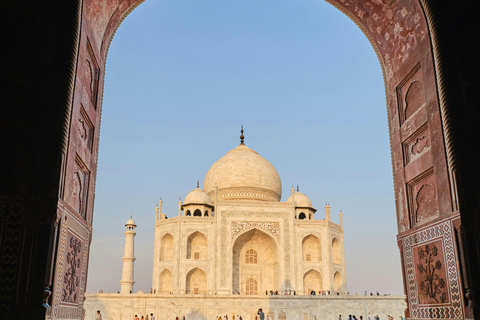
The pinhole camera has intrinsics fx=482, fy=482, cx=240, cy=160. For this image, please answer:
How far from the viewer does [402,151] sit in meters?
7.05

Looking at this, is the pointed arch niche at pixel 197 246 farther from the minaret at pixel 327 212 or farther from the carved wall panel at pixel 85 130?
the carved wall panel at pixel 85 130

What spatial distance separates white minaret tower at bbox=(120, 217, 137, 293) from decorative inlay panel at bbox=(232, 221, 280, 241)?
6856mm

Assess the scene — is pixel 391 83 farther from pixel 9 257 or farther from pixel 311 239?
pixel 311 239

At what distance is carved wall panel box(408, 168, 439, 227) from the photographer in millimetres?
6172

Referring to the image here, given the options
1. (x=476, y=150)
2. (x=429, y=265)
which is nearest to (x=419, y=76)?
(x=476, y=150)

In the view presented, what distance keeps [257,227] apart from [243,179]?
4928 millimetres

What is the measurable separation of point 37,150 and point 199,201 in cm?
2371

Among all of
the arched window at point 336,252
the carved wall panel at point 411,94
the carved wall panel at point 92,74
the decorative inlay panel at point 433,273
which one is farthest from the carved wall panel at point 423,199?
the arched window at point 336,252

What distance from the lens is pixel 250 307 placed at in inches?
846

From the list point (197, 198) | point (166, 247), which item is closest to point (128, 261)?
point (166, 247)

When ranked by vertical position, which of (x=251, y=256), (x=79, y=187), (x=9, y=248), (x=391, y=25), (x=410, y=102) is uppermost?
(x=391, y=25)

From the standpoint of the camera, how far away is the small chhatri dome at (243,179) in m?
30.6

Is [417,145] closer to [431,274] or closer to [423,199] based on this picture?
[423,199]

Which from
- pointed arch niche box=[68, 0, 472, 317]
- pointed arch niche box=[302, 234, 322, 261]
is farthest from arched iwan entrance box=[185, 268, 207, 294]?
pointed arch niche box=[68, 0, 472, 317]
